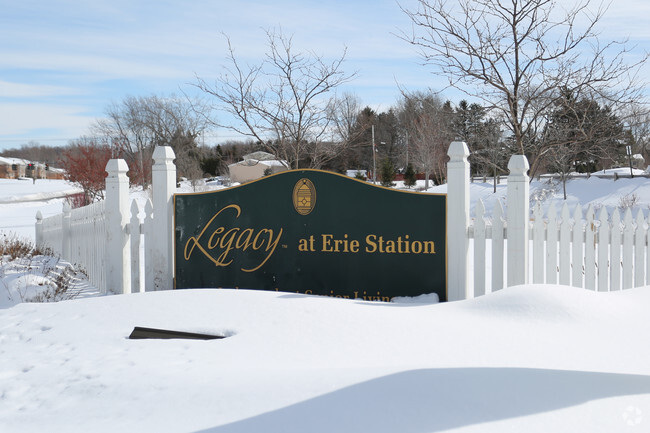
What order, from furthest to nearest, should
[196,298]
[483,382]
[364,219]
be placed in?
[364,219] → [196,298] → [483,382]

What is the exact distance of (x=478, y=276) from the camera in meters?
5.84

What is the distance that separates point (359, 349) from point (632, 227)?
11.0 feet

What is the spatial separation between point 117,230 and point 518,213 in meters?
4.67

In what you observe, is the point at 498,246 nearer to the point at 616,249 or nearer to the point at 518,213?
the point at 518,213

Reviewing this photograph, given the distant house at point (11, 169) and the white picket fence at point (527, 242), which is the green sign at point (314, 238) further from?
the distant house at point (11, 169)

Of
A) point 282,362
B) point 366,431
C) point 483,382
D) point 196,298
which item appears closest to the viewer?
point 366,431

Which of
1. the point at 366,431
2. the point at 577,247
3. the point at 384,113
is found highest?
the point at 384,113

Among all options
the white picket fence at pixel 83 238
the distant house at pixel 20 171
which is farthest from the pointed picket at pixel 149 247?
the distant house at pixel 20 171

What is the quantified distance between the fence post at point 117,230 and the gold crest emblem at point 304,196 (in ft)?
7.61

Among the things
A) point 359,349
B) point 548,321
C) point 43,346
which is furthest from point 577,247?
point 43,346

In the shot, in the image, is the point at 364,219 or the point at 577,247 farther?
the point at 364,219

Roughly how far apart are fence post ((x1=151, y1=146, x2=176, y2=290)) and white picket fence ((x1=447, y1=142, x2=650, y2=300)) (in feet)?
10.6

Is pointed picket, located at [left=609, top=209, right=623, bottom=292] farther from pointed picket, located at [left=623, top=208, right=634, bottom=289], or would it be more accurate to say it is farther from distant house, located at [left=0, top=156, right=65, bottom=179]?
distant house, located at [left=0, top=156, right=65, bottom=179]

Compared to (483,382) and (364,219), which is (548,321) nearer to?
(483,382)
